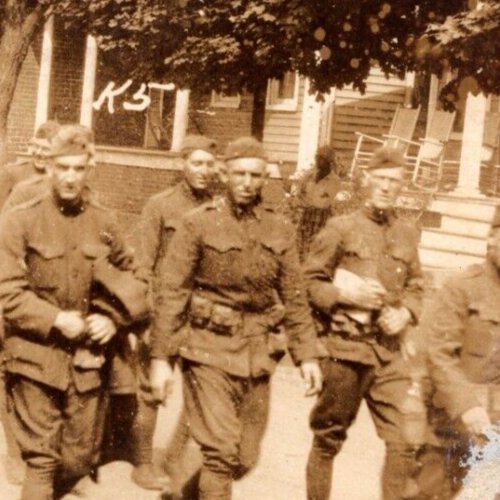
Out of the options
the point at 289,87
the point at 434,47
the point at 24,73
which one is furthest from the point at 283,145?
the point at 434,47

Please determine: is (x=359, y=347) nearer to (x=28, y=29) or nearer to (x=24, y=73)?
(x=28, y=29)

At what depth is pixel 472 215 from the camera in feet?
56.6

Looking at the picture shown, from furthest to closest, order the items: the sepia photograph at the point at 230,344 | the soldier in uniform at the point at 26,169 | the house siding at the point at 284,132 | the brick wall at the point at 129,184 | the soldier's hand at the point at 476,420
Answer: the house siding at the point at 284,132
the brick wall at the point at 129,184
the soldier in uniform at the point at 26,169
the sepia photograph at the point at 230,344
the soldier's hand at the point at 476,420

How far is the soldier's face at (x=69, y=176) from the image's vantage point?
5.82 metres

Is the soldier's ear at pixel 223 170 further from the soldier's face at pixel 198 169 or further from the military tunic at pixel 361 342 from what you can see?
the military tunic at pixel 361 342

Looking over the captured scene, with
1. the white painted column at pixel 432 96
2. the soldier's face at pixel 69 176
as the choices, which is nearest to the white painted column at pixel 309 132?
the white painted column at pixel 432 96

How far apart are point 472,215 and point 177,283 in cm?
1184

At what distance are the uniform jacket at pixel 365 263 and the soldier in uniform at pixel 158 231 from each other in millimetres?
1172

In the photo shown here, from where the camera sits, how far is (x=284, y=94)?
2191cm

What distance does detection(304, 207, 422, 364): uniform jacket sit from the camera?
6.31 meters

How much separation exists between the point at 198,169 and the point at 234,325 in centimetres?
189

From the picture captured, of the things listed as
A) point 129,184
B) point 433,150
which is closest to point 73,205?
point 433,150

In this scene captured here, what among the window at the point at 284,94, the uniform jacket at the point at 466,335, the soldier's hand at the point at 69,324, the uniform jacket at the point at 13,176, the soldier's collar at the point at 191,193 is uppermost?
the window at the point at 284,94

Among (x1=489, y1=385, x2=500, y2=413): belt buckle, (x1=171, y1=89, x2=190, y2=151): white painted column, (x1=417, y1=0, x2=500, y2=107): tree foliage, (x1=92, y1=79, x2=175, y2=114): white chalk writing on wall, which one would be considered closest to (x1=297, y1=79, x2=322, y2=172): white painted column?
(x1=171, y1=89, x2=190, y2=151): white painted column
